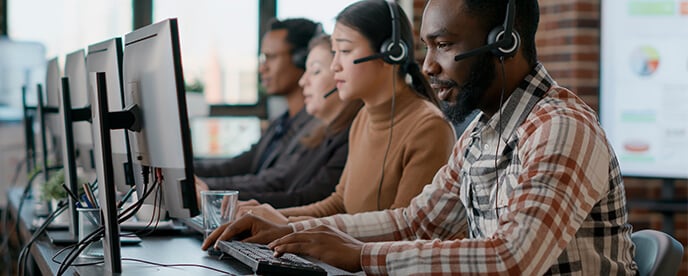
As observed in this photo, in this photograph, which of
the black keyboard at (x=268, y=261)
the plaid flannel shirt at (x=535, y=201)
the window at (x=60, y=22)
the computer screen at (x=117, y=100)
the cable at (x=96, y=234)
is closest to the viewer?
the plaid flannel shirt at (x=535, y=201)

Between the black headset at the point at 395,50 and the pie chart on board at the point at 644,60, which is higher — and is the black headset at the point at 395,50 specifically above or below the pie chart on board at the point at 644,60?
above

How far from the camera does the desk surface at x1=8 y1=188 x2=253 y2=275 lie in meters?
1.53

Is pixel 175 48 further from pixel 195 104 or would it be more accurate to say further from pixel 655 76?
pixel 195 104

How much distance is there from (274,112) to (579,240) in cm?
379

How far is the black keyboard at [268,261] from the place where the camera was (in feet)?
4.46

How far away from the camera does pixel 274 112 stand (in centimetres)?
508

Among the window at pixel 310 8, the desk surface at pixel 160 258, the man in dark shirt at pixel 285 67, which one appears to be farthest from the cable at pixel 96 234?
the window at pixel 310 8

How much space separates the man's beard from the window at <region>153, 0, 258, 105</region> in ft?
12.3

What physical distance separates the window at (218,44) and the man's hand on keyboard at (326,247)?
12.3ft

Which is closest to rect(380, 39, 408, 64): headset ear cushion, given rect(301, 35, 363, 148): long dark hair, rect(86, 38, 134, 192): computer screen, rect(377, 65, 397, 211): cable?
rect(377, 65, 397, 211): cable

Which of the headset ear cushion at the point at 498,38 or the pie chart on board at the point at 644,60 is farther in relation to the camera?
the pie chart on board at the point at 644,60

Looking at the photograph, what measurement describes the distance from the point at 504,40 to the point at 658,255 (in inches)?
16.6

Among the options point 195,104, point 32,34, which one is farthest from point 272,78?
point 32,34

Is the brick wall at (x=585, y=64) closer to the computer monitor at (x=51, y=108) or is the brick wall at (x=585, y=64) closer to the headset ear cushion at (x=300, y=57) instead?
the headset ear cushion at (x=300, y=57)
